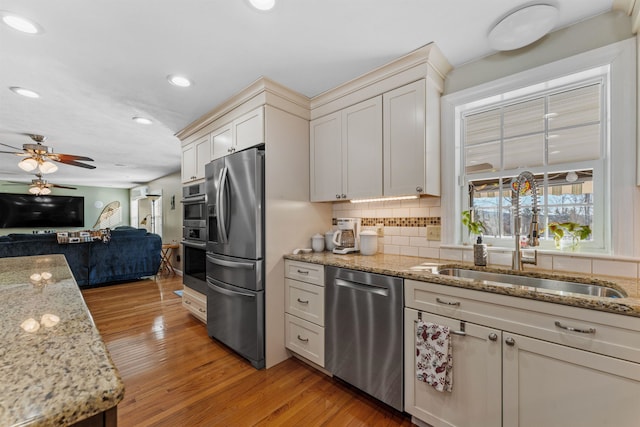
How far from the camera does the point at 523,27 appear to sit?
1.57 meters

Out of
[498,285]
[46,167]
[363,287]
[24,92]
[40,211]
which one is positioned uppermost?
[24,92]

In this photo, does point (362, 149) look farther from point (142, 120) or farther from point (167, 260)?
point (167, 260)

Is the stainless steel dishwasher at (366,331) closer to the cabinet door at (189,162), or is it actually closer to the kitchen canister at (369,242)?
the kitchen canister at (369,242)

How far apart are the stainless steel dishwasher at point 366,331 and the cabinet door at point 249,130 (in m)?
1.22

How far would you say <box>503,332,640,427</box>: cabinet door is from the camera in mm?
1043

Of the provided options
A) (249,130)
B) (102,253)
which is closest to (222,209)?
(249,130)

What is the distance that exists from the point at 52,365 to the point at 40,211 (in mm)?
10784

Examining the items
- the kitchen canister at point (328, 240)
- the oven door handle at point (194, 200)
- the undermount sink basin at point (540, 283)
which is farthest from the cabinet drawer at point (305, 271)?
the oven door handle at point (194, 200)

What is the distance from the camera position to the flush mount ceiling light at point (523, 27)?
1481 millimetres

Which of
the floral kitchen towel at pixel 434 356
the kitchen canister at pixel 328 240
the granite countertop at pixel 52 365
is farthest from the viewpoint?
the kitchen canister at pixel 328 240

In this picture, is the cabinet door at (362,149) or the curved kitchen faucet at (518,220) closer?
the curved kitchen faucet at (518,220)

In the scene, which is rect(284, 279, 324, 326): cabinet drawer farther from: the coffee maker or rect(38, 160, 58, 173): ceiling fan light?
rect(38, 160, 58, 173): ceiling fan light

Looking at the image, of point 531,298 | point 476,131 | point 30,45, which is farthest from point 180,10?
point 531,298

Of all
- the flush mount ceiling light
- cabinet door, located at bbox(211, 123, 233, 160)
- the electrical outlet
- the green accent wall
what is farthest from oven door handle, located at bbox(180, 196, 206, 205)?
the green accent wall
